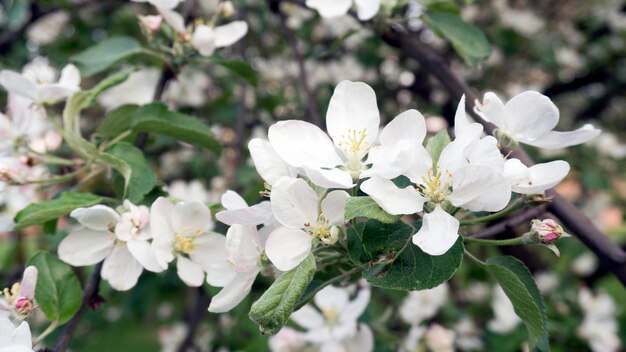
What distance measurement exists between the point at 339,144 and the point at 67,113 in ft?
1.89

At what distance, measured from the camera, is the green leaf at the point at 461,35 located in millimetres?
1444

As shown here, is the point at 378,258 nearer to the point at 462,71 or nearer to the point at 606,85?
the point at 462,71

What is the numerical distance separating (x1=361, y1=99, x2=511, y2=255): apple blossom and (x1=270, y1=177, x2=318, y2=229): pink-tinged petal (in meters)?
0.08

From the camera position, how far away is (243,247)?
0.89 m

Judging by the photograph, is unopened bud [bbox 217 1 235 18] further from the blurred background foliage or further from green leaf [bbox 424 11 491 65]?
green leaf [bbox 424 11 491 65]

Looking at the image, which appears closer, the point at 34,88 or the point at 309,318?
the point at 34,88

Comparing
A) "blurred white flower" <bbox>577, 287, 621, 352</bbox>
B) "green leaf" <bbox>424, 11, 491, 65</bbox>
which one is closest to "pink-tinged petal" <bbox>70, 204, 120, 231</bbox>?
"green leaf" <bbox>424, 11, 491, 65</bbox>

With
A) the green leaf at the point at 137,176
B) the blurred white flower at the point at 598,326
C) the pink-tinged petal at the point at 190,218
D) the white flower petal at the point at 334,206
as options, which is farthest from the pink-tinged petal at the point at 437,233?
the blurred white flower at the point at 598,326

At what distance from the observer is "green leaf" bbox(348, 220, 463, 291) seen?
801 mm

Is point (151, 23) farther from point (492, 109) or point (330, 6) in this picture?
point (492, 109)

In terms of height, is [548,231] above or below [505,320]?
above

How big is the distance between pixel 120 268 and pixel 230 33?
60 centimetres

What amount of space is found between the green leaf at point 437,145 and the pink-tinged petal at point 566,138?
0.53 ft

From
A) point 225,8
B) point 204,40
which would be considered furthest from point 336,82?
point 204,40
